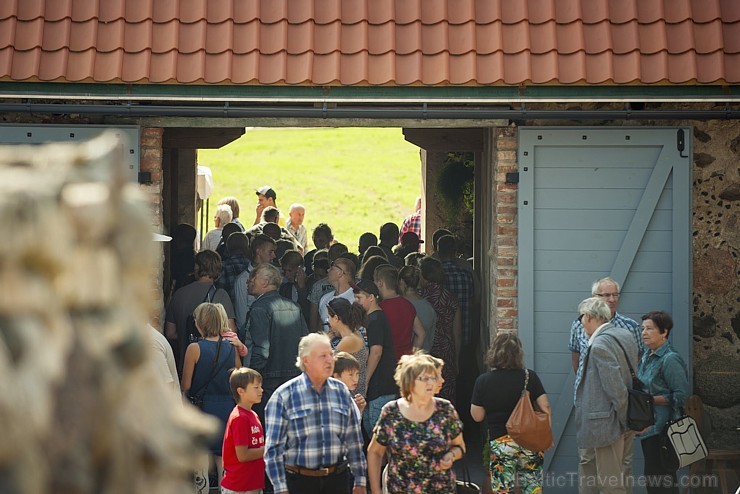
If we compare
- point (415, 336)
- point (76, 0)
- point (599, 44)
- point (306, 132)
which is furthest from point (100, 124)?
point (306, 132)

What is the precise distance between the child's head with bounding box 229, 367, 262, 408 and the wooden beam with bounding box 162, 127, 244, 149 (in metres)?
4.60

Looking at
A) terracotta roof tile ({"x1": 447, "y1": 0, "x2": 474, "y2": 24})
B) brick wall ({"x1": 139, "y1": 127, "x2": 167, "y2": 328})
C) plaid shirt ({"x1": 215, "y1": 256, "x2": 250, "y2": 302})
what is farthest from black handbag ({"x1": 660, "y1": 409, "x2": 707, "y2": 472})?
plaid shirt ({"x1": 215, "y1": 256, "x2": 250, "y2": 302})

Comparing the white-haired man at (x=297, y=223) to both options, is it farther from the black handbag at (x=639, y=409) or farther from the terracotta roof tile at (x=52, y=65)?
the black handbag at (x=639, y=409)

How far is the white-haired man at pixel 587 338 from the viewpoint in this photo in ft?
24.2

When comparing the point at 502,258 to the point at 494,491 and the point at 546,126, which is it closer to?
the point at 546,126

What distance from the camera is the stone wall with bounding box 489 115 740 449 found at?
8180 mm

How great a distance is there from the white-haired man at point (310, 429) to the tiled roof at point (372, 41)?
2.40 meters

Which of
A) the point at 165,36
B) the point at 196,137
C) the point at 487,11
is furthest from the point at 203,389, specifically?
the point at 196,137

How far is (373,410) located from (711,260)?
2.85m

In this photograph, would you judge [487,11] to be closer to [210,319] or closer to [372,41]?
[372,41]

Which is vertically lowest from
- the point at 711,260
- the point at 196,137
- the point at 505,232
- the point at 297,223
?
the point at 711,260

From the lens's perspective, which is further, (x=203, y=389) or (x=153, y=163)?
(x=153, y=163)

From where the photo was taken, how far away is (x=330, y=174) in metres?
32.8

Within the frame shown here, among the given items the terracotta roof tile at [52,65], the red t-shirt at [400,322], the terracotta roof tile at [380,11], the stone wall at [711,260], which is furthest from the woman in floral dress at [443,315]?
the terracotta roof tile at [52,65]
